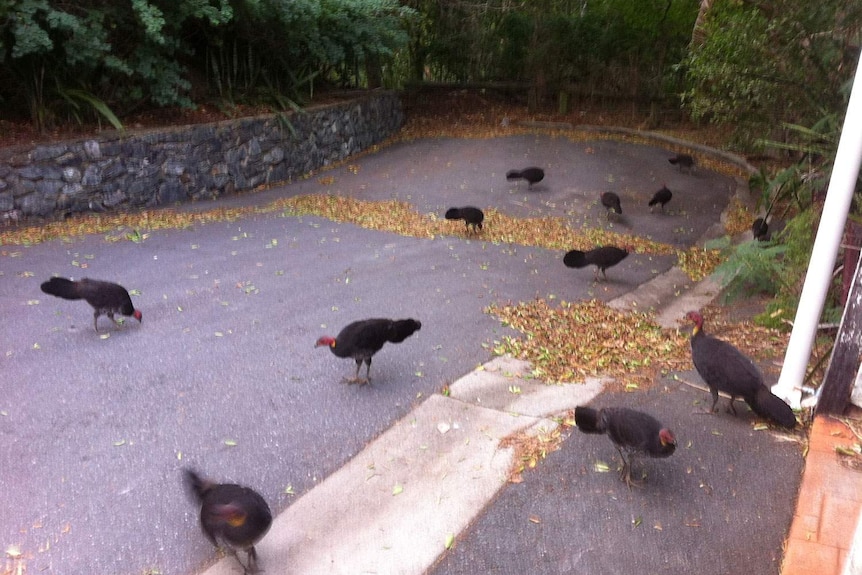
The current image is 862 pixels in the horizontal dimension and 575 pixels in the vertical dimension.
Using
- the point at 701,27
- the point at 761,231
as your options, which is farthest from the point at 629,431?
the point at 701,27

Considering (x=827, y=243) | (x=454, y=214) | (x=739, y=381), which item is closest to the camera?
(x=827, y=243)

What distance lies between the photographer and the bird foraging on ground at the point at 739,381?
392 cm

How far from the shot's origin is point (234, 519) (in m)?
2.93

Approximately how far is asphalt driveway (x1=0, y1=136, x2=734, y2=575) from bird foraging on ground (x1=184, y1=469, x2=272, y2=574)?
A: 0.31 metres

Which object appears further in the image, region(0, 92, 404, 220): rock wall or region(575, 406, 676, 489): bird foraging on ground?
region(0, 92, 404, 220): rock wall

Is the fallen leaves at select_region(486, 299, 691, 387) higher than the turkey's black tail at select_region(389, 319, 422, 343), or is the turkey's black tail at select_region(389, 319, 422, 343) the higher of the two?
the turkey's black tail at select_region(389, 319, 422, 343)

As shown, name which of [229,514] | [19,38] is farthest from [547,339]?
[19,38]

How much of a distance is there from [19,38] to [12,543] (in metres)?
8.13

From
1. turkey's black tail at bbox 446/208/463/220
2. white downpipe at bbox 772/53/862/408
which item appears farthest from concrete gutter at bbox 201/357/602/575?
turkey's black tail at bbox 446/208/463/220

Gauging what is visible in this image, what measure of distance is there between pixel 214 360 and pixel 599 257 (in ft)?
14.5

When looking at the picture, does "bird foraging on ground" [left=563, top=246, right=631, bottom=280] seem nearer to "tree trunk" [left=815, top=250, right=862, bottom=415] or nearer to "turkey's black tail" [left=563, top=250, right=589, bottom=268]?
"turkey's black tail" [left=563, top=250, right=589, bottom=268]

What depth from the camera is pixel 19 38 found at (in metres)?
8.79

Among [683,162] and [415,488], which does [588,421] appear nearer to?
[415,488]

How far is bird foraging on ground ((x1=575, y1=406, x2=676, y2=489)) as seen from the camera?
3.42 metres
